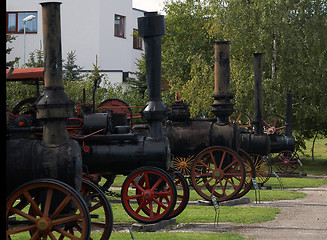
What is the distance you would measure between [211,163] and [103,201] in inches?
318

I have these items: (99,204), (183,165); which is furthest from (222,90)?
(99,204)

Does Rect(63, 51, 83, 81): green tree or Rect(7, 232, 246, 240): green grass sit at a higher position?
Rect(63, 51, 83, 81): green tree

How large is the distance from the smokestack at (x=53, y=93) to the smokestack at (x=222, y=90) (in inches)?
326

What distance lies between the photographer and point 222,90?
15.9 meters

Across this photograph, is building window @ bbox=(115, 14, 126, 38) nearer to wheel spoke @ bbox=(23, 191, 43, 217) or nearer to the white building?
the white building

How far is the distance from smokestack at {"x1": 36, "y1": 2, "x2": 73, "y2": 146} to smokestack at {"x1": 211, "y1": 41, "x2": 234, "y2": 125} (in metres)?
8.29

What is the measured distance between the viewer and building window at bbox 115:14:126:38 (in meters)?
39.8

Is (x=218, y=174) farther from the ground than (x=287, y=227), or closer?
farther from the ground

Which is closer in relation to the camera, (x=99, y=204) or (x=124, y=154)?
(x=99, y=204)

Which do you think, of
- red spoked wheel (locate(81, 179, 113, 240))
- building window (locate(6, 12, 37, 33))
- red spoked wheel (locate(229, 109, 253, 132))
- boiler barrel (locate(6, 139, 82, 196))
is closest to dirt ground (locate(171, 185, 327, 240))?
red spoked wheel (locate(229, 109, 253, 132))

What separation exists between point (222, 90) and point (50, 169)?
901cm

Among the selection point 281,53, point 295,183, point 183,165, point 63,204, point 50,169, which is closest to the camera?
point 63,204

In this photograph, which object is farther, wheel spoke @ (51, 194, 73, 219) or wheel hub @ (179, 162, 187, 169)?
wheel hub @ (179, 162, 187, 169)

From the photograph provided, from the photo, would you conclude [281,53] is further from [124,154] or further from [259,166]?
[124,154]
